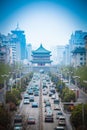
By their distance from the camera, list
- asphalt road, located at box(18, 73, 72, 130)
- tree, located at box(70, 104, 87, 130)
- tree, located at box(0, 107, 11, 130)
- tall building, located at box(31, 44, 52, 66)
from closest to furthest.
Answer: tree, located at box(0, 107, 11, 130) < tree, located at box(70, 104, 87, 130) < asphalt road, located at box(18, 73, 72, 130) < tall building, located at box(31, 44, 52, 66)

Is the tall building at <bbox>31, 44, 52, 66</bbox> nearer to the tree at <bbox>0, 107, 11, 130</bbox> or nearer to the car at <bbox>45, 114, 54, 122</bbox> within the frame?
the car at <bbox>45, 114, 54, 122</bbox>

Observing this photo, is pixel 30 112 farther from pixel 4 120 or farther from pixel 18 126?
pixel 4 120

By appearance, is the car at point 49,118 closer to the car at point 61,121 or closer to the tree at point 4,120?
the car at point 61,121

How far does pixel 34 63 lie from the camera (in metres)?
29.1

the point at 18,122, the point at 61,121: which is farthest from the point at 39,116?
the point at 18,122

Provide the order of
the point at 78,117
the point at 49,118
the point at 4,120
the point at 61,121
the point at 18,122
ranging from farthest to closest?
the point at 49,118 → the point at 61,121 → the point at 18,122 → the point at 78,117 → the point at 4,120

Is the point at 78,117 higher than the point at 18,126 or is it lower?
higher

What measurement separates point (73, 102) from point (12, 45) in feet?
50.6

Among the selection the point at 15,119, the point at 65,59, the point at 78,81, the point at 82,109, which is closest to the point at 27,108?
the point at 15,119

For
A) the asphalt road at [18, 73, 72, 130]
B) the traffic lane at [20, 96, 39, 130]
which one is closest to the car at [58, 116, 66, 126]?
the asphalt road at [18, 73, 72, 130]

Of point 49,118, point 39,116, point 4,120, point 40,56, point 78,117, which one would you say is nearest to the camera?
point 4,120

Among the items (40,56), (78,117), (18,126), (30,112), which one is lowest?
(30,112)

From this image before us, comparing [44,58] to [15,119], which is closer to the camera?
[15,119]

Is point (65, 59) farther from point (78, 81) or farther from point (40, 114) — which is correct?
point (40, 114)
